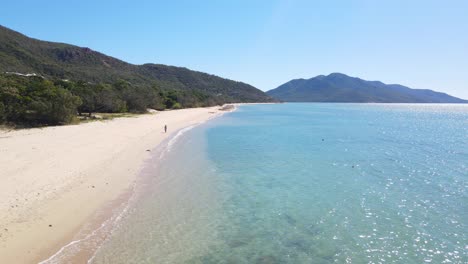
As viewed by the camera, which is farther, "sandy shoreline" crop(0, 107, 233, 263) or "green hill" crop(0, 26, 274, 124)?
"green hill" crop(0, 26, 274, 124)

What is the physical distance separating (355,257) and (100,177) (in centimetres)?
1247

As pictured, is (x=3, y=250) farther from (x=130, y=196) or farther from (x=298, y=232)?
(x=298, y=232)

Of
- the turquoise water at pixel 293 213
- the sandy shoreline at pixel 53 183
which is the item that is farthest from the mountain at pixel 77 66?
the turquoise water at pixel 293 213

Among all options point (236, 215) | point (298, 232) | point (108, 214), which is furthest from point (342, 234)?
point (108, 214)

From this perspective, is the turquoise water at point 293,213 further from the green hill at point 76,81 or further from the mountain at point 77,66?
the mountain at point 77,66

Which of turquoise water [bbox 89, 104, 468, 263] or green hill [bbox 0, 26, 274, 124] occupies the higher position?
green hill [bbox 0, 26, 274, 124]

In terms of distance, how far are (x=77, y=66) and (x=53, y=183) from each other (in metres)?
114

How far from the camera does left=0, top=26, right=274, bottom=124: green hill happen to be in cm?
3541

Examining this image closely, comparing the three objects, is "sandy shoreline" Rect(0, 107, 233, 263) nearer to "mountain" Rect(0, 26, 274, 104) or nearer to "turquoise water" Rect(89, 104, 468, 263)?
"turquoise water" Rect(89, 104, 468, 263)

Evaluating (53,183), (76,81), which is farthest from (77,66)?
(53,183)

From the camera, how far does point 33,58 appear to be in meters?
89.7

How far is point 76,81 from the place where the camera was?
272ft

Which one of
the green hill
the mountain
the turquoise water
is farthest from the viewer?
the mountain

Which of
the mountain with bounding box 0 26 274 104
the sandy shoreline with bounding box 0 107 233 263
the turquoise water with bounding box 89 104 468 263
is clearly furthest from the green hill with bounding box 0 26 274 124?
the turquoise water with bounding box 89 104 468 263
